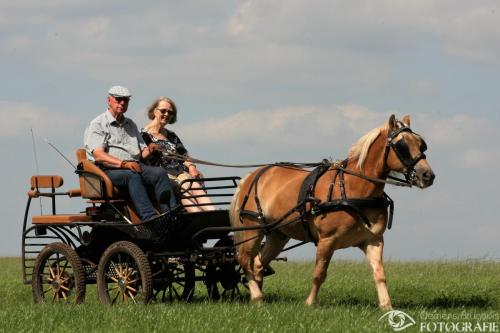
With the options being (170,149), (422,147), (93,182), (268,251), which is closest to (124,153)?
(93,182)

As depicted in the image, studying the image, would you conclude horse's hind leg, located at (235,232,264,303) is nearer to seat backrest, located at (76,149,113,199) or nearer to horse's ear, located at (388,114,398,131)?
seat backrest, located at (76,149,113,199)

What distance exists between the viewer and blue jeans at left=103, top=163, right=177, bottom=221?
1166 cm

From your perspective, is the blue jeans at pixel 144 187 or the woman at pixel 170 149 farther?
the woman at pixel 170 149

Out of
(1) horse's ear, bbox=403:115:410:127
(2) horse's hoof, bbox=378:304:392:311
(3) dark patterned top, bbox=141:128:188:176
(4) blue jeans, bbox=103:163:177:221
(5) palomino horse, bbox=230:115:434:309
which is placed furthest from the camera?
(3) dark patterned top, bbox=141:128:188:176

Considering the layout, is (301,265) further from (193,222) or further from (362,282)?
(193,222)

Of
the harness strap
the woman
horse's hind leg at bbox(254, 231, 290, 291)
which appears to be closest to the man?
the woman

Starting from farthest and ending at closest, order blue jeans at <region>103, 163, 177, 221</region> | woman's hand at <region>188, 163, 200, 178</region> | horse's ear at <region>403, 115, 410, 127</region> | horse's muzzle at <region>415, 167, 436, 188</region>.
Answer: woman's hand at <region>188, 163, 200, 178</region>, blue jeans at <region>103, 163, 177, 221</region>, horse's ear at <region>403, 115, 410, 127</region>, horse's muzzle at <region>415, 167, 436, 188</region>

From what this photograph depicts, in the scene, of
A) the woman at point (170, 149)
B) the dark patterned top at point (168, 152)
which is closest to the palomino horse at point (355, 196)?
the woman at point (170, 149)

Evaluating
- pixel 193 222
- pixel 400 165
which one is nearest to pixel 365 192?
pixel 400 165

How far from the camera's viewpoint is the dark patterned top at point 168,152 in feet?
40.7

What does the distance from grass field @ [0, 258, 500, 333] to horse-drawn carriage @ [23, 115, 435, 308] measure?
0.71m

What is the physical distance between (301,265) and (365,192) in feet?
35.2

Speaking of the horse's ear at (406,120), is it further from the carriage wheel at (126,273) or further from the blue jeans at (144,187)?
the carriage wheel at (126,273)

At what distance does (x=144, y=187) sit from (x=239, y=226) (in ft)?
4.15
